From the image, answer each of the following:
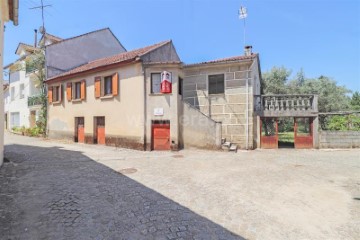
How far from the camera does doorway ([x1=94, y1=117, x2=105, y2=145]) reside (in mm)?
15008

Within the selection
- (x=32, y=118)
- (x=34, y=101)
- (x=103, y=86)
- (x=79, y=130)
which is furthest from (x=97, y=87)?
(x=32, y=118)

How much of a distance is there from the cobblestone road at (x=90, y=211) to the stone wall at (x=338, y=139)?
12153 millimetres

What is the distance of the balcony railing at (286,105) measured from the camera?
1367 cm

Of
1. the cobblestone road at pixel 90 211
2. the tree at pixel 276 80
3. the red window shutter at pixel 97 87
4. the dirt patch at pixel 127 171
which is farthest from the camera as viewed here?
the tree at pixel 276 80

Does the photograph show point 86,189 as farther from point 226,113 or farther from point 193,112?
point 226,113

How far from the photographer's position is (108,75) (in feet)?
47.1

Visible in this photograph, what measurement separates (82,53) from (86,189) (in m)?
17.2

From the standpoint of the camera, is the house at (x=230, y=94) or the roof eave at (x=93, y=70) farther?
the house at (x=230, y=94)

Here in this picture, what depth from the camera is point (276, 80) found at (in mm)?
27906

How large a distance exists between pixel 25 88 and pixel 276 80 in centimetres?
2818

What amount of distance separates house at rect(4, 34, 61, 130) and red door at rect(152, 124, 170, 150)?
13297 millimetres

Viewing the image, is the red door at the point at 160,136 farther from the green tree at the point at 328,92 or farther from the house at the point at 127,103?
the green tree at the point at 328,92

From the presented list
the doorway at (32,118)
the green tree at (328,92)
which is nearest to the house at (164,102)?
the doorway at (32,118)

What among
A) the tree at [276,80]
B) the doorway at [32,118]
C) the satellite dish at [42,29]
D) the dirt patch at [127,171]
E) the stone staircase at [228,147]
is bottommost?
the dirt patch at [127,171]
